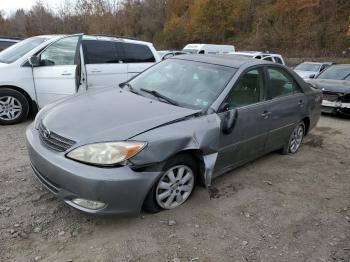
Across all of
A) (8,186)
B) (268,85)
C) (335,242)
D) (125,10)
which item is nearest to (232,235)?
(335,242)

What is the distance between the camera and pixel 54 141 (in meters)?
3.22

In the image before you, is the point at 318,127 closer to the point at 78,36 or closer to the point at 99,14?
the point at 78,36

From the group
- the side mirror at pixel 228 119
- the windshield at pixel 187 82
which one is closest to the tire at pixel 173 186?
the side mirror at pixel 228 119

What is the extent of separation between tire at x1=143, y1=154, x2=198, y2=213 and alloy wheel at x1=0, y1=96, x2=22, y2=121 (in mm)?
4009

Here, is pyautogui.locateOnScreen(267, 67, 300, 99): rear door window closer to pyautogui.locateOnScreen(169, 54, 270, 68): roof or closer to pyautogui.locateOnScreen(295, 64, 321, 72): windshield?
pyautogui.locateOnScreen(169, 54, 270, 68): roof

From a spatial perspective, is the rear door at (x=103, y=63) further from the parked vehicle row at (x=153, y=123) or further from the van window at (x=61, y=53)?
the parked vehicle row at (x=153, y=123)

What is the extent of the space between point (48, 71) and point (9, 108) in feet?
3.16

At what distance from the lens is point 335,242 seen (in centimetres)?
335

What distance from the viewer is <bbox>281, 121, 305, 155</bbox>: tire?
17.9 ft

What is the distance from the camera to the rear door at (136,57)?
7340 millimetres

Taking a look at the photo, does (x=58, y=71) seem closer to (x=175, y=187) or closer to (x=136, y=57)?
(x=136, y=57)

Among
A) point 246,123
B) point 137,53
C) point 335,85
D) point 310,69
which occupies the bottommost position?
point 310,69

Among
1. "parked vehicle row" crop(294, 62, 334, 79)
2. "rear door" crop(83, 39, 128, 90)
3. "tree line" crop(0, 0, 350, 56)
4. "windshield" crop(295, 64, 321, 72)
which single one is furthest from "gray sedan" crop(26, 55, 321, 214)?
"tree line" crop(0, 0, 350, 56)

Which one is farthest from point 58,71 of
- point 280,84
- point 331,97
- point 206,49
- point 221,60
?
point 206,49
